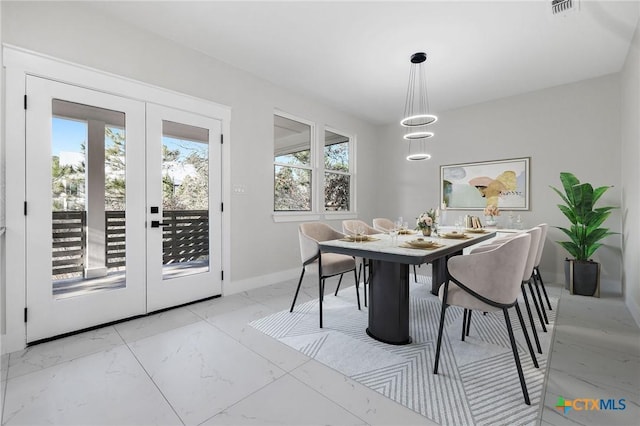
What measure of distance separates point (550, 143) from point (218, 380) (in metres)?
5.23

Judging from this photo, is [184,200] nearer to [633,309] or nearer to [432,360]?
[432,360]

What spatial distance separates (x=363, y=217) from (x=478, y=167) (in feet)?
7.42

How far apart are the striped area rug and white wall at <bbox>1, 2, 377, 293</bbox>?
4.17ft

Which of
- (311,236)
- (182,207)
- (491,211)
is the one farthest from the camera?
(491,211)

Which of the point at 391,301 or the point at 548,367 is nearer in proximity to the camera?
the point at 548,367

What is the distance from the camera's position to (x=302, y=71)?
373 centimetres

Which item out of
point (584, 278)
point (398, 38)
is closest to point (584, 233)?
point (584, 278)

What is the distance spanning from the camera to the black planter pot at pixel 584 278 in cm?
342

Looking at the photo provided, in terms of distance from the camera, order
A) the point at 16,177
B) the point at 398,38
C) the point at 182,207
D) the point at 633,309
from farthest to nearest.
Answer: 1. the point at 182,207
2. the point at 398,38
3. the point at 633,309
4. the point at 16,177

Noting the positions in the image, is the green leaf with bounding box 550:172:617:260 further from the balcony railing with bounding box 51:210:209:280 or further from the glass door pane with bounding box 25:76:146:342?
the glass door pane with bounding box 25:76:146:342

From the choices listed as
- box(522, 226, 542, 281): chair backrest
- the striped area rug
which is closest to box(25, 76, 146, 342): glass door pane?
the striped area rug

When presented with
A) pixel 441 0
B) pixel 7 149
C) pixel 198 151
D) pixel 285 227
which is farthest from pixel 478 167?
pixel 7 149

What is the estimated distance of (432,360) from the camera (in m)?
1.98

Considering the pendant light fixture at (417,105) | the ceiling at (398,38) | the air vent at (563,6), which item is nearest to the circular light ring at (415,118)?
the pendant light fixture at (417,105)
